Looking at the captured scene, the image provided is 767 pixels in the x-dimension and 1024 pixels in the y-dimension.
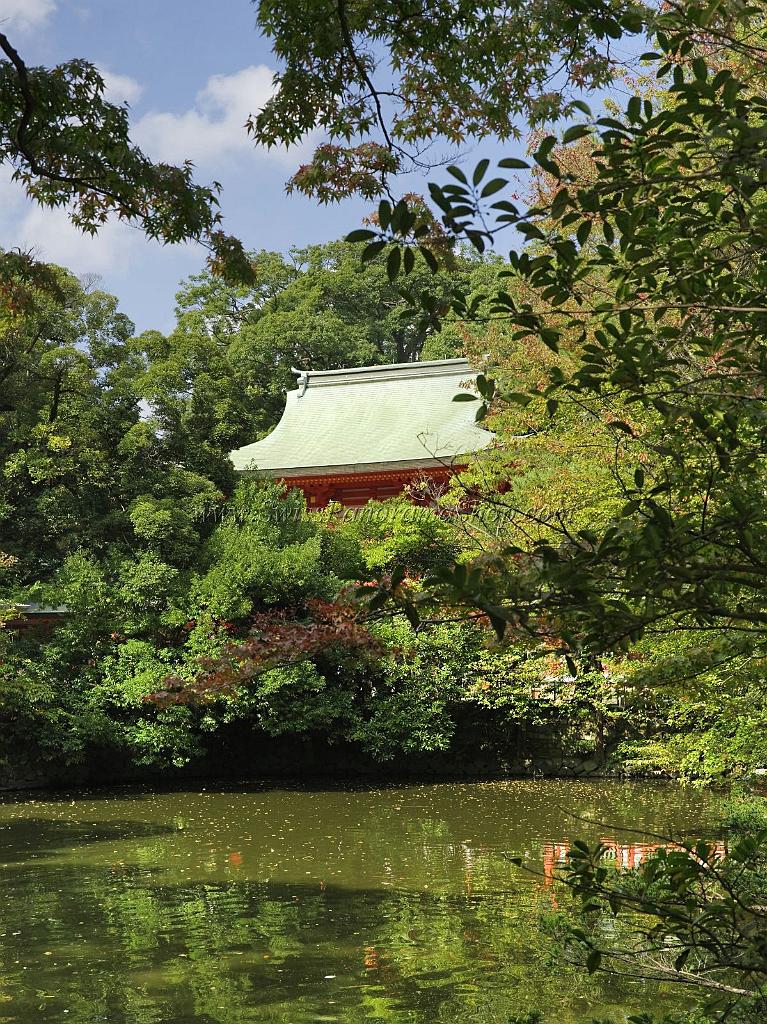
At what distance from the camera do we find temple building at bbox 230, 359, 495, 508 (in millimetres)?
17312

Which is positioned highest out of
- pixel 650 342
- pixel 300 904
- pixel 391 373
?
pixel 391 373

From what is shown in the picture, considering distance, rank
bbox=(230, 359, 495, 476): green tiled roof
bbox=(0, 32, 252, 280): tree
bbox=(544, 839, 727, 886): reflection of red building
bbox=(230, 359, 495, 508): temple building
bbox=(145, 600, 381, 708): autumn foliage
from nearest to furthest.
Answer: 1. bbox=(0, 32, 252, 280): tree
2. bbox=(544, 839, 727, 886): reflection of red building
3. bbox=(145, 600, 381, 708): autumn foliage
4. bbox=(230, 359, 495, 508): temple building
5. bbox=(230, 359, 495, 476): green tiled roof

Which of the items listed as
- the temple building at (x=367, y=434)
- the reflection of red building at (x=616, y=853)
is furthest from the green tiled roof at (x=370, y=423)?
the reflection of red building at (x=616, y=853)

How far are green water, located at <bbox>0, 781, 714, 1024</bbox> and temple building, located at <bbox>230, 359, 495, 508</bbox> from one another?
539 centimetres

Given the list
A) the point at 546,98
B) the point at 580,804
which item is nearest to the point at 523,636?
the point at 546,98

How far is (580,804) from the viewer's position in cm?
1206

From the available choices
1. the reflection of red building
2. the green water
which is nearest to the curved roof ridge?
the green water

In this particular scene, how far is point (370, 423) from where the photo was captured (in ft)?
63.3

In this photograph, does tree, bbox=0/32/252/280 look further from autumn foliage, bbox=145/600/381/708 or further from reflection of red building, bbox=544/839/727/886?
autumn foliage, bbox=145/600/381/708

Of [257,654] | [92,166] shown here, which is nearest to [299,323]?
[257,654]

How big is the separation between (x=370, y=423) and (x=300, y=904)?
481 inches

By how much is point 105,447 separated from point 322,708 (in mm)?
4577

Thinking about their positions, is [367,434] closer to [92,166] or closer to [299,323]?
[299,323]

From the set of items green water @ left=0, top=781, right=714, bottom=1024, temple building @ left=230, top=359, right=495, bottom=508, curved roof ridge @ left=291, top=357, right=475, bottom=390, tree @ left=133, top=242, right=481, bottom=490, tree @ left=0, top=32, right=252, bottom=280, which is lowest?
green water @ left=0, top=781, right=714, bottom=1024
